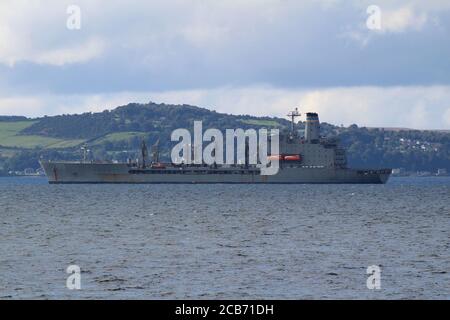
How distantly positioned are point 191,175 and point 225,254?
139 m

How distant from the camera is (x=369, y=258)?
46062mm

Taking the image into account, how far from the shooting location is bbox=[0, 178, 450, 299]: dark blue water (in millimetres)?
36062

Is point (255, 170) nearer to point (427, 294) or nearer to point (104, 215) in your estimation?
point (104, 215)

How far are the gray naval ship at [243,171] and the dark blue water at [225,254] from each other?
332ft

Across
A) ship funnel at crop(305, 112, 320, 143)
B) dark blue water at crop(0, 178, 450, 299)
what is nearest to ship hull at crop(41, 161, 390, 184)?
ship funnel at crop(305, 112, 320, 143)

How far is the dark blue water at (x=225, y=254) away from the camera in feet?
118

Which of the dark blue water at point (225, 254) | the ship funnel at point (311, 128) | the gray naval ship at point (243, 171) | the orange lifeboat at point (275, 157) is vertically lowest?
the dark blue water at point (225, 254)

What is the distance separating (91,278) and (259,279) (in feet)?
18.9

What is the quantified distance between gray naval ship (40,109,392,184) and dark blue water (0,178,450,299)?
10113 cm

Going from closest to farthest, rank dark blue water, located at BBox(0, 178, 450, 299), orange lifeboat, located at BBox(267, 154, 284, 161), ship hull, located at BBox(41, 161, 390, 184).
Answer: dark blue water, located at BBox(0, 178, 450, 299) → ship hull, located at BBox(41, 161, 390, 184) → orange lifeboat, located at BBox(267, 154, 284, 161)

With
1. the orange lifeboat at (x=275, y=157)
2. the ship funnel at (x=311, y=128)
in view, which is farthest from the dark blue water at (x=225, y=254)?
the ship funnel at (x=311, y=128)

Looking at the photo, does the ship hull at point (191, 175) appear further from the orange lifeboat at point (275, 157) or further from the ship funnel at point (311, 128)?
the ship funnel at point (311, 128)

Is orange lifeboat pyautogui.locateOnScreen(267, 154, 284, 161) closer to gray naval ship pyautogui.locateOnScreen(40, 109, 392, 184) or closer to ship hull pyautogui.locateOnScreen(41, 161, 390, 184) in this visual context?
gray naval ship pyautogui.locateOnScreen(40, 109, 392, 184)
